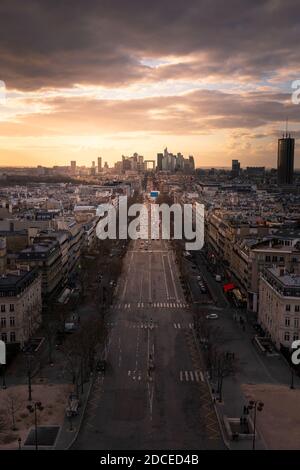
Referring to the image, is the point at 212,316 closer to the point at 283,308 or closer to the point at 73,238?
the point at 283,308

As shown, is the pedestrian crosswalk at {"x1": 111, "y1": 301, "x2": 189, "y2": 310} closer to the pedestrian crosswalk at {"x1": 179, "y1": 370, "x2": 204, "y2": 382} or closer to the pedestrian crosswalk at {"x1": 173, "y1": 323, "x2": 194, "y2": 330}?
the pedestrian crosswalk at {"x1": 173, "y1": 323, "x2": 194, "y2": 330}

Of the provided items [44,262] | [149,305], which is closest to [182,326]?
[149,305]

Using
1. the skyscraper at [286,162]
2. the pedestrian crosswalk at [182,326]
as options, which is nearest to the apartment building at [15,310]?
the pedestrian crosswalk at [182,326]

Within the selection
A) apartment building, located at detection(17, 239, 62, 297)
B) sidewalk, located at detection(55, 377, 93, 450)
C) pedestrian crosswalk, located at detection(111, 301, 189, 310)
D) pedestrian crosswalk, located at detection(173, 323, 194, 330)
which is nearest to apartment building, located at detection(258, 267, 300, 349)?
pedestrian crosswalk, located at detection(173, 323, 194, 330)

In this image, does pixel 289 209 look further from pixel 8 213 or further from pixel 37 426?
pixel 37 426
